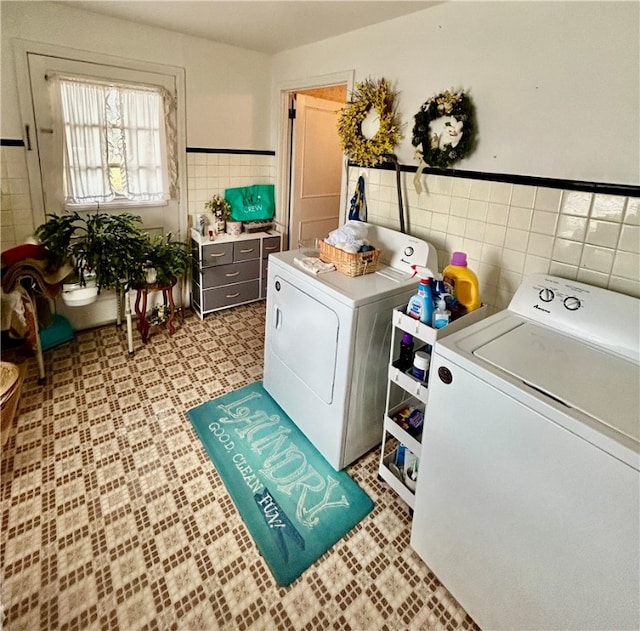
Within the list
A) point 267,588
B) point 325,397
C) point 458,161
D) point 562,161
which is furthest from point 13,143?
point 562,161

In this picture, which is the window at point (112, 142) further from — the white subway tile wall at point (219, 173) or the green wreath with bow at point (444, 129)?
the green wreath with bow at point (444, 129)

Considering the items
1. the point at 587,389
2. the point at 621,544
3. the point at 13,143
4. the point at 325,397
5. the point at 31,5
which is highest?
the point at 31,5

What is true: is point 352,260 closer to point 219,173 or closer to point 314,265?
point 314,265

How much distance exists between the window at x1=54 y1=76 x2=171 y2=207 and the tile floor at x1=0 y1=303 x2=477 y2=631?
4.87ft

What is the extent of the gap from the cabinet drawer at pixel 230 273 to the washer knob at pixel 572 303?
2.61m

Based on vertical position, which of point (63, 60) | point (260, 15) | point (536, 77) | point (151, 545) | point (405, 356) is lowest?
point (151, 545)

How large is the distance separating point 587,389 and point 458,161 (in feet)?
4.73

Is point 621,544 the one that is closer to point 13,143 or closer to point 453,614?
point 453,614

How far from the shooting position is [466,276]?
1770 mm

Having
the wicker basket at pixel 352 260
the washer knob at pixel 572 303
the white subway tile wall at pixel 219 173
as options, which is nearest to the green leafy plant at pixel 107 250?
the white subway tile wall at pixel 219 173

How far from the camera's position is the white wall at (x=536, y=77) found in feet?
5.16

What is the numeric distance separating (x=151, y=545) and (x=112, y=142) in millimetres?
2660

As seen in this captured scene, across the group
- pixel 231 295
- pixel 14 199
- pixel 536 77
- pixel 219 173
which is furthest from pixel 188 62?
pixel 536 77

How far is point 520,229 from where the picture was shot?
1963 mm
